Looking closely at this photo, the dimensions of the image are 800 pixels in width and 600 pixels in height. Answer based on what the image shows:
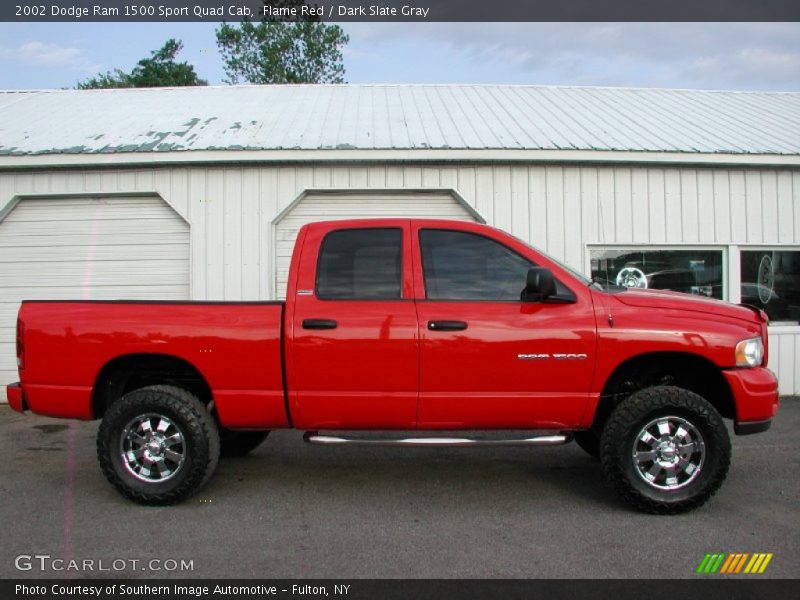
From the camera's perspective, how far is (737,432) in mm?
4426

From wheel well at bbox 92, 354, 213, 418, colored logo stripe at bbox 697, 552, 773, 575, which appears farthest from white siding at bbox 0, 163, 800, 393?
colored logo stripe at bbox 697, 552, 773, 575

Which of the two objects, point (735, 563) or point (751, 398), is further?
point (751, 398)

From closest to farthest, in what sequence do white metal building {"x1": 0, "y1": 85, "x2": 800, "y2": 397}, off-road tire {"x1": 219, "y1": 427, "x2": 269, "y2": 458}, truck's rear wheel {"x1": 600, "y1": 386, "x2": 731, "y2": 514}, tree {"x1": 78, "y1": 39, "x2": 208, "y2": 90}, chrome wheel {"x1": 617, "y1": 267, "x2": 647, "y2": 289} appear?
truck's rear wheel {"x1": 600, "y1": 386, "x2": 731, "y2": 514} < off-road tire {"x1": 219, "y1": 427, "x2": 269, "y2": 458} < white metal building {"x1": 0, "y1": 85, "x2": 800, "y2": 397} < chrome wheel {"x1": 617, "y1": 267, "x2": 647, "y2": 289} < tree {"x1": 78, "y1": 39, "x2": 208, "y2": 90}

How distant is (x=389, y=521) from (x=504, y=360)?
4.38 feet

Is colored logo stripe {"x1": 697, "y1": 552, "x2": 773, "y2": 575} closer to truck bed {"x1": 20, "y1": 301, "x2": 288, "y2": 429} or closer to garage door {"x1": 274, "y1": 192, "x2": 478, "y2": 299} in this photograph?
truck bed {"x1": 20, "y1": 301, "x2": 288, "y2": 429}

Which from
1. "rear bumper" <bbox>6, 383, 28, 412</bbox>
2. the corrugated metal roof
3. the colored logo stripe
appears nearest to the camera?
the colored logo stripe

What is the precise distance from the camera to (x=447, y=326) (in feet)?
14.5

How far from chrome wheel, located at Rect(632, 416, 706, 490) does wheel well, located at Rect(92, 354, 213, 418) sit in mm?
3130

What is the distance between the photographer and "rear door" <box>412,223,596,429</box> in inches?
173

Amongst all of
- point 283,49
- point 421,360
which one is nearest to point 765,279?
point 421,360

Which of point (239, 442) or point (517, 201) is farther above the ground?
point (517, 201)

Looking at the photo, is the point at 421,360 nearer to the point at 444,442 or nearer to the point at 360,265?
the point at 444,442
